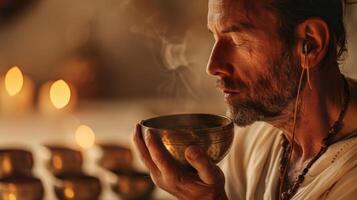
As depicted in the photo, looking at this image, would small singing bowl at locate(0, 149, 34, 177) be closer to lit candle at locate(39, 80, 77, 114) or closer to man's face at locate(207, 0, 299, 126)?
lit candle at locate(39, 80, 77, 114)

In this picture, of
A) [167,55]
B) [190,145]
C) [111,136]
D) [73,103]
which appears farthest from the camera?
[73,103]

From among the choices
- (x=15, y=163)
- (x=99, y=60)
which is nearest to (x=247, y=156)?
(x=15, y=163)

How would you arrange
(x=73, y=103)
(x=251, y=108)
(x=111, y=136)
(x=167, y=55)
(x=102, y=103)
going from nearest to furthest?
(x=251, y=108) → (x=167, y=55) → (x=111, y=136) → (x=73, y=103) → (x=102, y=103)

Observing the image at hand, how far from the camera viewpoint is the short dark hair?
5.55 feet

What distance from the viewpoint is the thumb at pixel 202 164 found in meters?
1.56

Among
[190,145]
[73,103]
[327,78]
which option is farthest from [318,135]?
[73,103]

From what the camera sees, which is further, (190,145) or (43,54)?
(43,54)

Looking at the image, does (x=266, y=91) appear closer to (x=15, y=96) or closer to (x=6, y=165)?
(x=6, y=165)

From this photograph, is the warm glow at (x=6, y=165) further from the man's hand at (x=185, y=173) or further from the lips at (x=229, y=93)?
the lips at (x=229, y=93)

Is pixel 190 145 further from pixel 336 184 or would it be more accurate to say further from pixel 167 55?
pixel 167 55

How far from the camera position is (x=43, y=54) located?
4.78 metres

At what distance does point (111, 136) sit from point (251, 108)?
1453 mm

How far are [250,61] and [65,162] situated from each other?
2.93ft

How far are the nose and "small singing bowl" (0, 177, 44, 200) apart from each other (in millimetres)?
782
